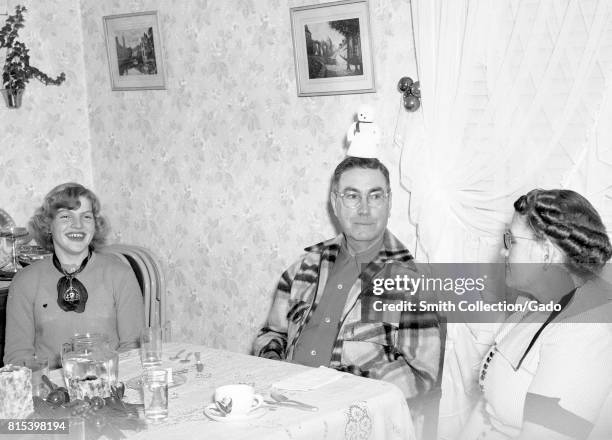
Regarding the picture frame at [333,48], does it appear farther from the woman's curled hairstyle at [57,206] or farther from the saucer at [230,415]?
the saucer at [230,415]

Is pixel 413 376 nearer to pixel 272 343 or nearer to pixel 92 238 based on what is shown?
pixel 272 343

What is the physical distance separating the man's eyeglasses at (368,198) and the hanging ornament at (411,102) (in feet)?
1.33

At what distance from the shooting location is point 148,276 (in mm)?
3604

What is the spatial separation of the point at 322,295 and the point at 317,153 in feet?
2.56

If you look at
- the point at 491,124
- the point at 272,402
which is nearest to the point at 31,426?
the point at 272,402

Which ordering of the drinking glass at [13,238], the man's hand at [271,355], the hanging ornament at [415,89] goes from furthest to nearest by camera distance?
1. the drinking glass at [13,238]
2. the hanging ornament at [415,89]
3. the man's hand at [271,355]

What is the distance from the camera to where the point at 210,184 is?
3648mm

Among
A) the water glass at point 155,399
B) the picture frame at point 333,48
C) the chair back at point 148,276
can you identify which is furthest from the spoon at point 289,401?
the chair back at point 148,276

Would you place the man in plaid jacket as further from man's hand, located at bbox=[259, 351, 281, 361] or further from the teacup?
the teacup

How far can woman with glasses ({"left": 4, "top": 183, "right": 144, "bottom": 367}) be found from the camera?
2.74 m

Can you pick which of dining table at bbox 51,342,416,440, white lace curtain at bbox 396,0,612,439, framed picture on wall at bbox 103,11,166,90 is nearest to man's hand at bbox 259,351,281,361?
dining table at bbox 51,342,416,440

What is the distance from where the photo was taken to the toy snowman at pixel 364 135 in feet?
9.44

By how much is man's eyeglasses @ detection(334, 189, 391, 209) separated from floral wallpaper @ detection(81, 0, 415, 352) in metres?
0.37

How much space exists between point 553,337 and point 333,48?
172cm
